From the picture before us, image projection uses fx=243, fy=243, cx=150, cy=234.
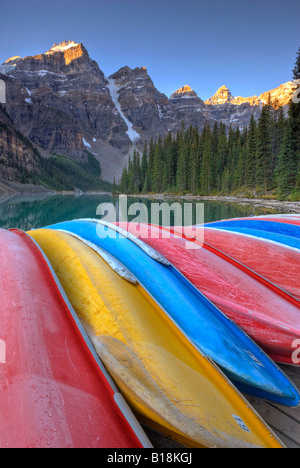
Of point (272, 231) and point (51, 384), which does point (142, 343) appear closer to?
point (51, 384)

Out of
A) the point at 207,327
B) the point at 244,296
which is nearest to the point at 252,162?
the point at 244,296

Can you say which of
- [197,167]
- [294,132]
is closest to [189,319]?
[294,132]

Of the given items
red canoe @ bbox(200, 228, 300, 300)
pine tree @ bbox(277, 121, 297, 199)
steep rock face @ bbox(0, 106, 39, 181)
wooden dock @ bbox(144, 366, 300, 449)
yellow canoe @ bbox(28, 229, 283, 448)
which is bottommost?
wooden dock @ bbox(144, 366, 300, 449)

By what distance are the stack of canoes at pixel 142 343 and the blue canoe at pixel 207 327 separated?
0.01m

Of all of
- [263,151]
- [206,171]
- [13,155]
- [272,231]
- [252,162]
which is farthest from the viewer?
[13,155]

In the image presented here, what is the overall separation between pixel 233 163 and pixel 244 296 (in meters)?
47.2

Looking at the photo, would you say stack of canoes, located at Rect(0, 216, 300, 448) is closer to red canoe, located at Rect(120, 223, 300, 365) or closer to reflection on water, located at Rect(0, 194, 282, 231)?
red canoe, located at Rect(120, 223, 300, 365)

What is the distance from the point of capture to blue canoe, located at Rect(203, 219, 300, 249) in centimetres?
440

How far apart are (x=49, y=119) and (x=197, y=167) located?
550 ft

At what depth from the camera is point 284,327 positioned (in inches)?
105

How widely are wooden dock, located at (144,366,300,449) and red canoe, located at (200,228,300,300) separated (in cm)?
163

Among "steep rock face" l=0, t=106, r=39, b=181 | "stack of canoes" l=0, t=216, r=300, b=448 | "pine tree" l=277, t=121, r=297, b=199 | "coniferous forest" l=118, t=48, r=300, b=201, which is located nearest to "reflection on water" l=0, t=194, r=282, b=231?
"pine tree" l=277, t=121, r=297, b=199

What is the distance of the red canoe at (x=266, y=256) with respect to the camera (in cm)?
361

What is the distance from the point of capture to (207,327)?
2.52 m
